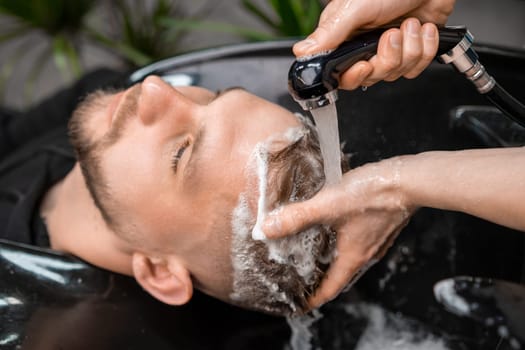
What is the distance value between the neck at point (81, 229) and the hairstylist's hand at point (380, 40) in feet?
1.67

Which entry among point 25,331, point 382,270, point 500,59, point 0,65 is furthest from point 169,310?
point 0,65

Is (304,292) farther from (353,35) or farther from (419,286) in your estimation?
(353,35)

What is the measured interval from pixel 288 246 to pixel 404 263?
1.10 feet

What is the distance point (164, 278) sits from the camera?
1034mm

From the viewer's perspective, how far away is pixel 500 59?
117 centimetres

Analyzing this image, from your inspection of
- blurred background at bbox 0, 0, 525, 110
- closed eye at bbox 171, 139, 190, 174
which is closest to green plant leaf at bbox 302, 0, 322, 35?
blurred background at bbox 0, 0, 525, 110

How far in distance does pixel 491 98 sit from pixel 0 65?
75.5 inches

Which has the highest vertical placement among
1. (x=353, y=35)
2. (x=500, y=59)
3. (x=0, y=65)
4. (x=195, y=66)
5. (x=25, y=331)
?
(x=353, y=35)

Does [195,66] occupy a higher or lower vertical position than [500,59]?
lower

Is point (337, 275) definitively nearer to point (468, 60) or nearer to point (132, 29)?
point (468, 60)

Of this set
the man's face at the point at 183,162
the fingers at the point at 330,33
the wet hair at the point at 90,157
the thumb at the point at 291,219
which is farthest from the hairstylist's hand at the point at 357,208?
the wet hair at the point at 90,157

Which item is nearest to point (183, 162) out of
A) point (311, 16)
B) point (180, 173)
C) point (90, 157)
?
point (180, 173)

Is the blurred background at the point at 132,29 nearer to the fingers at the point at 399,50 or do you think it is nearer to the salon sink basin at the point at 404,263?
the salon sink basin at the point at 404,263

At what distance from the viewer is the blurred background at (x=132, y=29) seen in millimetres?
1776
